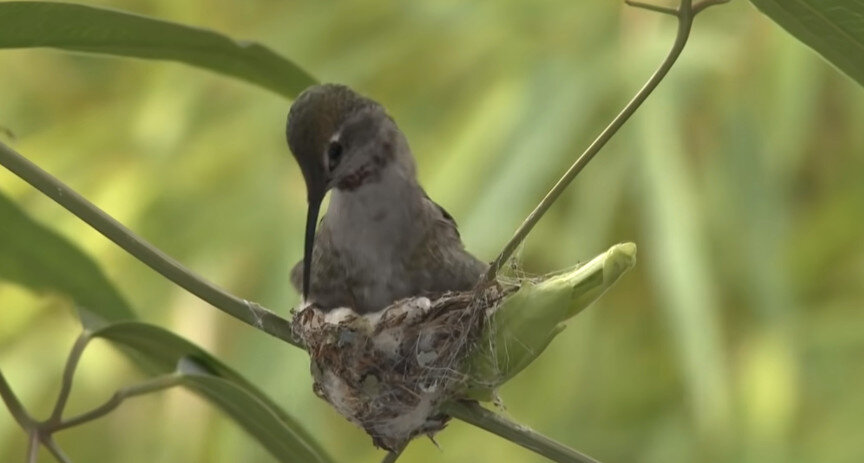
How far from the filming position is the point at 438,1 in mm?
2904

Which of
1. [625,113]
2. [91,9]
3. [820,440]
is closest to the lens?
[625,113]

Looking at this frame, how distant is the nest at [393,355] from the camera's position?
3.55 feet

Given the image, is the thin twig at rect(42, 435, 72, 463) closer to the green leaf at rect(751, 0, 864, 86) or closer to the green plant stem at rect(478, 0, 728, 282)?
the green plant stem at rect(478, 0, 728, 282)

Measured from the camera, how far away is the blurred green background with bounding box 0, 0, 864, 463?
2465 millimetres

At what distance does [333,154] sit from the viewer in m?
1.05

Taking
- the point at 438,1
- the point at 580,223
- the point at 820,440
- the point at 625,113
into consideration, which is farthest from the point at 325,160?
the point at 820,440

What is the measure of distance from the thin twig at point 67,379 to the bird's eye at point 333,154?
264 millimetres

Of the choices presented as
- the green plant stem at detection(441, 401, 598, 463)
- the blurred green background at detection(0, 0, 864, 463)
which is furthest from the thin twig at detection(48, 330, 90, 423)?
the blurred green background at detection(0, 0, 864, 463)

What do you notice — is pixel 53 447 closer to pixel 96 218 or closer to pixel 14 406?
pixel 14 406

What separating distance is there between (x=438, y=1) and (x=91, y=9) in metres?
2.06

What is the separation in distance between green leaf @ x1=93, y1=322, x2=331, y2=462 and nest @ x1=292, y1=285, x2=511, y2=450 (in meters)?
0.08

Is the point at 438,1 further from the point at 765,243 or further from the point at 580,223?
the point at 765,243

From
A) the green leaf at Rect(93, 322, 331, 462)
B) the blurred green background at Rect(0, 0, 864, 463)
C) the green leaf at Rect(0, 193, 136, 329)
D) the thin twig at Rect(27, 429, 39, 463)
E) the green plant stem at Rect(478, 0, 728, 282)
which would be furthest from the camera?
the blurred green background at Rect(0, 0, 864, 463)

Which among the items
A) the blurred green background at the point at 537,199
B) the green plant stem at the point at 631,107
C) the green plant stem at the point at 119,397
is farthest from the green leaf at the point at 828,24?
the blurred green background at the point at 537,199
